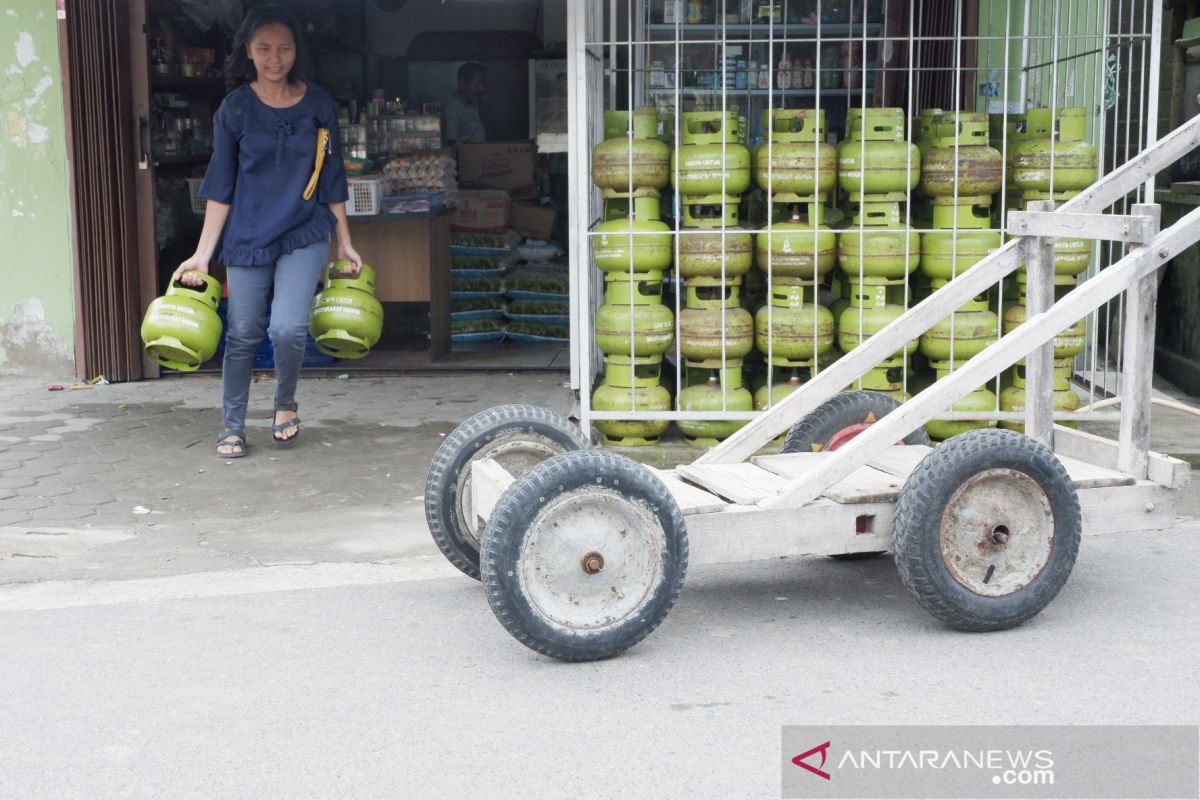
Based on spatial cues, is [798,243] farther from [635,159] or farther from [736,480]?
[736,480]

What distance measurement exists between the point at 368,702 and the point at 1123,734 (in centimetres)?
204

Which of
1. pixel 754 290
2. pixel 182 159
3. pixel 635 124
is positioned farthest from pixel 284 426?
pixel 182 159

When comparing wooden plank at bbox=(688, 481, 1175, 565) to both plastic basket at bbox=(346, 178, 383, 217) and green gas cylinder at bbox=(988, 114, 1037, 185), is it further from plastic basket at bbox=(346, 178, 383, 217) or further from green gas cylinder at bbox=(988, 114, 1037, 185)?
plastic basket at bbox=(346, 178, 383, 217)

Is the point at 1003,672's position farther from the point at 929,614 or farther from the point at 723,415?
the point at 723,415

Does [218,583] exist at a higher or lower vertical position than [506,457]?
lower

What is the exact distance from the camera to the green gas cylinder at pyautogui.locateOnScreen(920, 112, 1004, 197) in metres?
7.05

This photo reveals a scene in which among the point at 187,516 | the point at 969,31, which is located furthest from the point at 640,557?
the point at 969,31

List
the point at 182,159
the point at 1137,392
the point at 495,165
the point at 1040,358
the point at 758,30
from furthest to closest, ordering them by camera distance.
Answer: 1. the point at 495,165
2. the point at 182,159
3. the point at 758,30
4. the point at 1040,358
5. the point at 1137,392

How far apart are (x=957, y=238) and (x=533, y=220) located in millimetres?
5035

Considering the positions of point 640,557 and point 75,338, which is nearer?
point 640,557

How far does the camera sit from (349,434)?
25.5ft

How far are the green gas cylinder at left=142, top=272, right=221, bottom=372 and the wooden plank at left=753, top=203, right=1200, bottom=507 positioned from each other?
3673 mm

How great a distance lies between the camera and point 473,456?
4879 mm

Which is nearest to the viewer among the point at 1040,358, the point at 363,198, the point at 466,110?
the point at 1040,358
